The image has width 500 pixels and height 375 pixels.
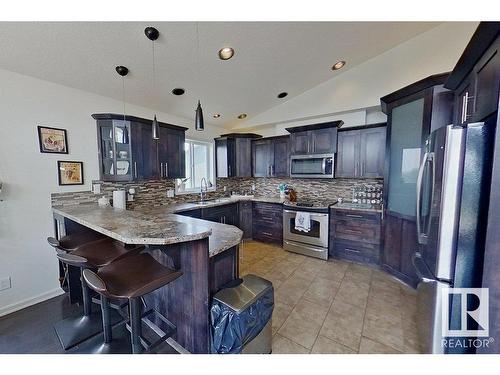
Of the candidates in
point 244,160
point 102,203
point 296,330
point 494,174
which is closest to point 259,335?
point 296,330

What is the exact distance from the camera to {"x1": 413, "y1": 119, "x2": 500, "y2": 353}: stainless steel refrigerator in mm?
1222

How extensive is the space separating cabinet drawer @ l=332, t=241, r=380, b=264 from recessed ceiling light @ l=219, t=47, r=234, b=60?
319 centimetres

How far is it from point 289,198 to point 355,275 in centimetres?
171

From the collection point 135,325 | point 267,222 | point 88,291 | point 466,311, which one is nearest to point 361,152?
point 267,222

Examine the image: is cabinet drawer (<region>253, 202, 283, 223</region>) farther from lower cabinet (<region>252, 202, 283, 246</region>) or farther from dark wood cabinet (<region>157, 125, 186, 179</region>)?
dark wood cabinet (<region>157, 125, 186, 179</region>)

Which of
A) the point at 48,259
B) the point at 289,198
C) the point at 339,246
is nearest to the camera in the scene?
the point at 48,259

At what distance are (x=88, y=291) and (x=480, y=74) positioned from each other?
3691 mm

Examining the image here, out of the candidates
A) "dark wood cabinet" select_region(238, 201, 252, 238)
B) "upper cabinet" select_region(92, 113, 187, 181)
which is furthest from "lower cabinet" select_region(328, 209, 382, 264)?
"upper cabinet" select_region(92, 113, 187, 181)

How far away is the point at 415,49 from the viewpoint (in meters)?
2.84

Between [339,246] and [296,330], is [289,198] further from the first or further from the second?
[296,330]

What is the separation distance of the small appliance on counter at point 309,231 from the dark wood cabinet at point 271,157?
2.81 feet

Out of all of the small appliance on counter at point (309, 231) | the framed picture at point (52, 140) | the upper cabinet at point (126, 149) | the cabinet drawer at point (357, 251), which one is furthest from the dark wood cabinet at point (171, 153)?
the cabinet drawer at point (357, 251)
